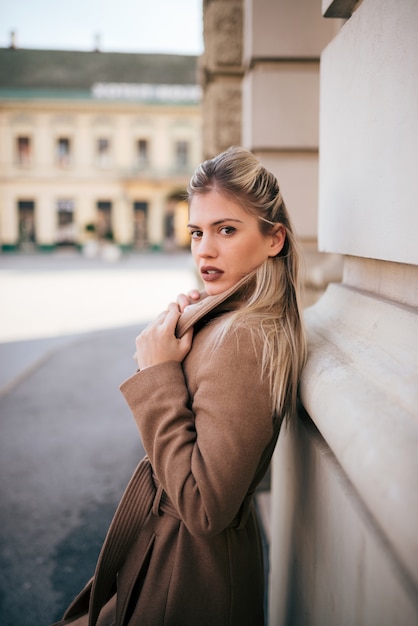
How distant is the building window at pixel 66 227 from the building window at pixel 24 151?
354 centimetres

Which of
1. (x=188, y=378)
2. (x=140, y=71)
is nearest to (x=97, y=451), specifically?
(x=188, y=378)

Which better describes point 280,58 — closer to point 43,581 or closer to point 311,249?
point 311,249

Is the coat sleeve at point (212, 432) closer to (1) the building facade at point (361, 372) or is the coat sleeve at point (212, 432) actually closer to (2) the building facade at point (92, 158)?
(1) the building facade at point (361, 372)

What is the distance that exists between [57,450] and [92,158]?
99.0ft

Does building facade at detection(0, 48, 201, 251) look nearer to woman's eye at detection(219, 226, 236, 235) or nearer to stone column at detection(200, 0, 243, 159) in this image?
stone column at detection(200, 0, 243, 159)

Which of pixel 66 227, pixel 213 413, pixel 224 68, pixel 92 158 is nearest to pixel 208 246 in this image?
pixel 213 413

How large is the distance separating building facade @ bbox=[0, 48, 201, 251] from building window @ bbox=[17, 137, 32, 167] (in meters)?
0.06

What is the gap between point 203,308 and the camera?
4.24 feet

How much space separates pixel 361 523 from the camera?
2.77 ft

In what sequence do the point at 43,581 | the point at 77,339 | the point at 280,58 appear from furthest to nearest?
the point at 77,339 < the point at 280,58 < the point at 43,581

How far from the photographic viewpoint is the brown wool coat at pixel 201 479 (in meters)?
1.06

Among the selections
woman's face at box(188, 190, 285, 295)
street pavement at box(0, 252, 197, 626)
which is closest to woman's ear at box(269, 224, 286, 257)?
Result: woman's face at box(188, 190, 285, 295)

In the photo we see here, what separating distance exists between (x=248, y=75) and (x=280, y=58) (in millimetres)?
268

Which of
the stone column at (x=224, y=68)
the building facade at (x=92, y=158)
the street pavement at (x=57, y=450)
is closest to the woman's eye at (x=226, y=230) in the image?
the street pavement at (x=57, y=450)
